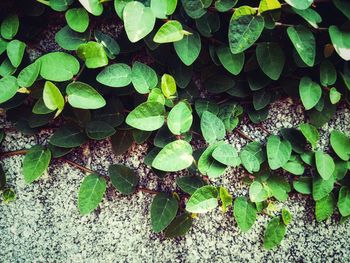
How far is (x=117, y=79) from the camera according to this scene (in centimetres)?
91

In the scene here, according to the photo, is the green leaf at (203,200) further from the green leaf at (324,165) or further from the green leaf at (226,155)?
the green leaf at (324,165)

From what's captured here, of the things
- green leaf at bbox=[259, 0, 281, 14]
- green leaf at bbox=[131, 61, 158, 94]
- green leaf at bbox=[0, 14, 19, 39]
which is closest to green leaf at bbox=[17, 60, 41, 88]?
green leaf at bbox=[0, 14, 19, 39]

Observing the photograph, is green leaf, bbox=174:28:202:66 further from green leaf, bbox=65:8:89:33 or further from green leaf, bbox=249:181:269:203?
green leaf, bbox=249:181:269:203

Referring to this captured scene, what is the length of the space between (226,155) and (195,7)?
381 millimetres

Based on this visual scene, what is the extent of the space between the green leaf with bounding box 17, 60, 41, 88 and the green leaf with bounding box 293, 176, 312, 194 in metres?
0.76

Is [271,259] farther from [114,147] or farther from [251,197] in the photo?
[114,147]

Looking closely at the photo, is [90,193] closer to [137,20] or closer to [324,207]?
[137,20]

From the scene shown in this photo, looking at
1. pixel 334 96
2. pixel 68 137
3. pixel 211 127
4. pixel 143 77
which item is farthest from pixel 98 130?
pixel 334 96

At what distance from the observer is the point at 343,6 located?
88cm

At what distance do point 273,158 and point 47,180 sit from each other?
2.13 ft

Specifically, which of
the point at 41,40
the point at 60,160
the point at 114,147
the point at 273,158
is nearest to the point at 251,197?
the point at 273,158

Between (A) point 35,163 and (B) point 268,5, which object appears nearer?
(B) point 268,5

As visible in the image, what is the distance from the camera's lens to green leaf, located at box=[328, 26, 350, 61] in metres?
0.87

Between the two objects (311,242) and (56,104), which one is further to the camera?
(311,242)
